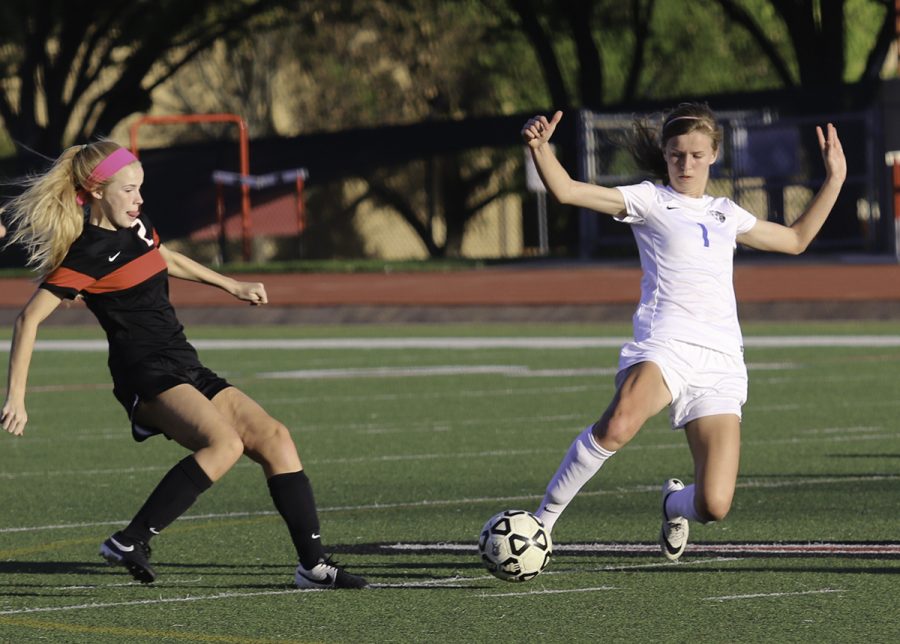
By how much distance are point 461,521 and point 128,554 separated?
2.44 meters

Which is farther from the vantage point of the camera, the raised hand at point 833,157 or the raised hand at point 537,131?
the raised hand at point 833,157

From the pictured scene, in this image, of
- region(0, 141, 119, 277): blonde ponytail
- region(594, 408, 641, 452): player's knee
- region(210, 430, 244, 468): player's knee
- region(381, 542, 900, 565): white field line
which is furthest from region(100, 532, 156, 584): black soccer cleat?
region(594, 408, 641, 452): player's knee

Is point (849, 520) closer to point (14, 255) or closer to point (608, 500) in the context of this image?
point (608, 500)

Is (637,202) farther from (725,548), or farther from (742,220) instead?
(725,548)

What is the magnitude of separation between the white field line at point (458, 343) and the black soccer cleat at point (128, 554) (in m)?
14.3

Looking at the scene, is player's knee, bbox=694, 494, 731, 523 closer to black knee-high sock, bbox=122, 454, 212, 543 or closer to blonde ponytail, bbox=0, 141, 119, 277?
black knee-high sock, bbox=122, 454, 212, 543

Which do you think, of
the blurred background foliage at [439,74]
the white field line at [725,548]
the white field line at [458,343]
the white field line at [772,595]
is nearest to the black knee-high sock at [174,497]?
the white field line at [725,548]

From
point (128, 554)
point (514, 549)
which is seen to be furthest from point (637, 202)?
point (128, 554)

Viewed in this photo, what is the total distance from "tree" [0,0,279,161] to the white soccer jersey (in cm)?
3274

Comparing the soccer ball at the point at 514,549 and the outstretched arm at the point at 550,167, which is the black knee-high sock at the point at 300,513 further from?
the outstretched arm at the point at 550,167

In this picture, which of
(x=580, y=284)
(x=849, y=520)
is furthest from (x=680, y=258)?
(x=580, y=284)

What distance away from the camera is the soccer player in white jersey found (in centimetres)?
777

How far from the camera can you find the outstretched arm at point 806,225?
27.5ft

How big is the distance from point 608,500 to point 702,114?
115 inches
